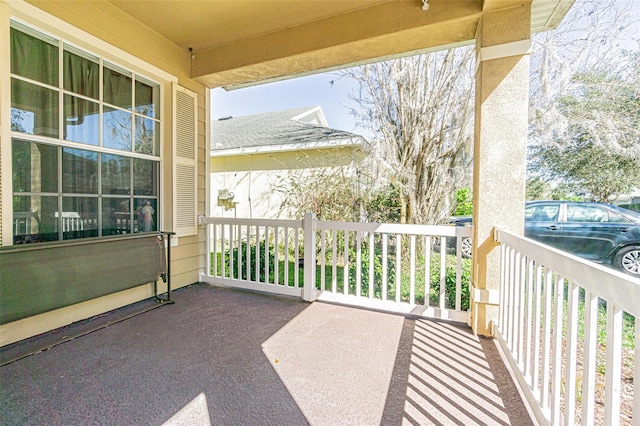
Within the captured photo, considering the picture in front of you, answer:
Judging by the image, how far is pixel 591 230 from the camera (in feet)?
7.02

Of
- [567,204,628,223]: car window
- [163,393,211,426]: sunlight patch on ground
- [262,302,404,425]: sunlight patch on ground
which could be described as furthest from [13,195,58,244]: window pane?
[567,204,628,223]: car window

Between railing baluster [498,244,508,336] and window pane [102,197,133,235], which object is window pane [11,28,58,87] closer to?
window pane [102,197,133,235]

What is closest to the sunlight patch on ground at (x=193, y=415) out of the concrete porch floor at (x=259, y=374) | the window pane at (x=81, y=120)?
the concrete porch floor at (x=259, y=374)

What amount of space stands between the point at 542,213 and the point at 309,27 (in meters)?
2.91

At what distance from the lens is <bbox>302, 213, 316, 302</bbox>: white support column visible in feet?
11.1

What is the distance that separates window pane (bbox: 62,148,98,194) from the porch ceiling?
1.52 meters

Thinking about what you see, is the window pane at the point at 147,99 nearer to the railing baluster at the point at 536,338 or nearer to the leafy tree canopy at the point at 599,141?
the railing baluster at the point at 536,338

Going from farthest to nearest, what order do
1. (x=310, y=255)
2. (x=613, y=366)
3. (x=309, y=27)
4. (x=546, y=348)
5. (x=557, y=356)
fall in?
(x=310, y=255) < (x=309, y=27) < (x=546, y=348) < (x=557, y=356) < (x=613, y=366)

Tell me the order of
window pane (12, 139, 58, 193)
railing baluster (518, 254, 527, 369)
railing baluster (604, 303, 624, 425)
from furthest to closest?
window pane (12, 139, 58, 193), railing baluster (518, 254, 527, 369), railing baluster (604, 303, 624, 425)

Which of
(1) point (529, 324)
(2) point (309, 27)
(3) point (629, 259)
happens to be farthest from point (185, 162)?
(3) point (629, 259)

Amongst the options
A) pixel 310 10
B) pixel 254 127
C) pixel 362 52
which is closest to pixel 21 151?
pixel 310 10

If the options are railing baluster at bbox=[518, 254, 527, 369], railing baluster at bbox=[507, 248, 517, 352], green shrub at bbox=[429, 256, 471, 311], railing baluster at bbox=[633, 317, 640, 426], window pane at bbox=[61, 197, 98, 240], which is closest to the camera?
railing baluster at bbox=[633, 317, 640, 426]

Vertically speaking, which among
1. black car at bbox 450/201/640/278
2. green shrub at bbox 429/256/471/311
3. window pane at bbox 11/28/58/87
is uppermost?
window pane at bbox 11/28/58/87

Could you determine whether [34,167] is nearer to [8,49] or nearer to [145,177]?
[8,49]
